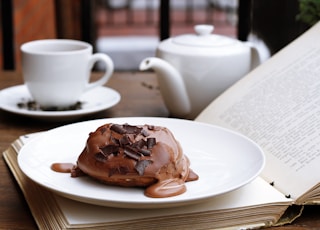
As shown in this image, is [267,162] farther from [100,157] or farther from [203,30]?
[203,30]

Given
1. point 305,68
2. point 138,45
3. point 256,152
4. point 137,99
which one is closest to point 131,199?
point 256,152

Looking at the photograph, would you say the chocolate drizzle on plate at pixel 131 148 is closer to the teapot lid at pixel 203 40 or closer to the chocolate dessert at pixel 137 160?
the chocolate dessert at pixel 137 160

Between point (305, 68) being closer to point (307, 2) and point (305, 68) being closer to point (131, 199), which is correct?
point (307, 2)

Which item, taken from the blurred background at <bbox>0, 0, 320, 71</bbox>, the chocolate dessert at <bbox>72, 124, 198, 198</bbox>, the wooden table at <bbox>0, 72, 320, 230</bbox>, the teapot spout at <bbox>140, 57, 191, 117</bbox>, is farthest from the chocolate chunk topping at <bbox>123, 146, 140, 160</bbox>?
the blurred background at <bbox>0, 0, 320, 71</bbox>

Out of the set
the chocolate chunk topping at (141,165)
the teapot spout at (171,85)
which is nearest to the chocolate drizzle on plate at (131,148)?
the chocolate chunk topping at (141,165)

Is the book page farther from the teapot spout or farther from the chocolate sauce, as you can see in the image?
the chocolate sauce

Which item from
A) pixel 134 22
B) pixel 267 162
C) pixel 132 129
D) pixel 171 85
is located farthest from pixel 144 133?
pixel 134 22
